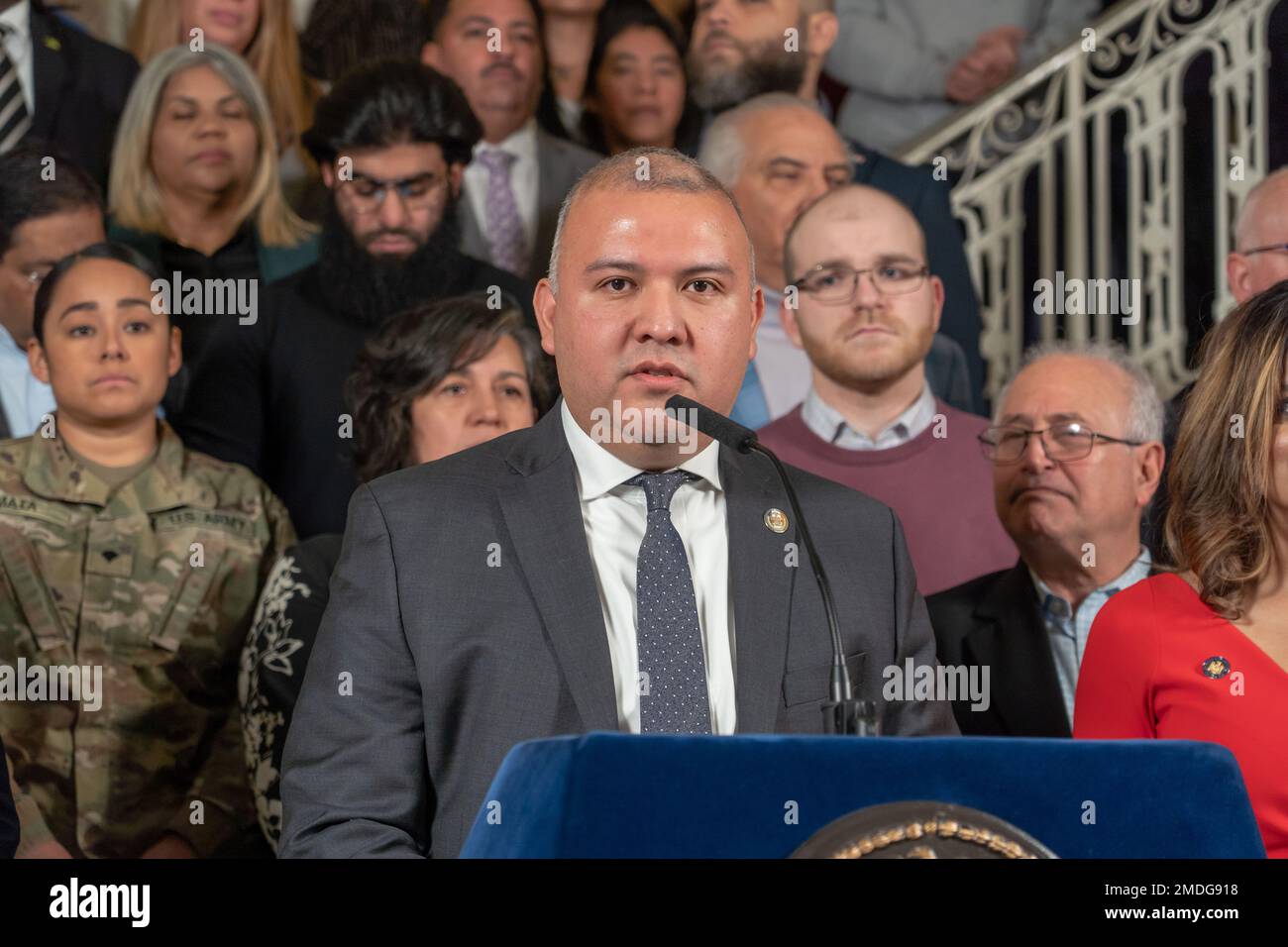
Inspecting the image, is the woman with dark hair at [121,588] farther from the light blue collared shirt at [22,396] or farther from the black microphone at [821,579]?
the black microphone at [821,579]

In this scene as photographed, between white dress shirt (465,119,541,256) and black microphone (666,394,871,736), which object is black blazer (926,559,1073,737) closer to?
white dress shirt (465,119,541,256)

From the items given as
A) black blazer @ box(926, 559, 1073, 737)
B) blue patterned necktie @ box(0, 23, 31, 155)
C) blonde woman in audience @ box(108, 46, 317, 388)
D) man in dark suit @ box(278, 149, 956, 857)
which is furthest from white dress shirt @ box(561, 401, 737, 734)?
blue patterned necktie @ box(0, 23, 31, 155)

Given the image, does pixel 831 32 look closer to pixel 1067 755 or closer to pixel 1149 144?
pixel 1149 144

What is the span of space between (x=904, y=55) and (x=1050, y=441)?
3.55 ft

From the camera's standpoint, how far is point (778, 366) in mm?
3688

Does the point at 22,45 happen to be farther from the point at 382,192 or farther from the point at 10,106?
the point at 382,192

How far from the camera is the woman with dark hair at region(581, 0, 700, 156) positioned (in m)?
3.88

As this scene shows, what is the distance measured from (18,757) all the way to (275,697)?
18.7 inches

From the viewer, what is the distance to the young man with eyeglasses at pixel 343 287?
136 inches

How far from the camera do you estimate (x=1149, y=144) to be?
3.93 meters
